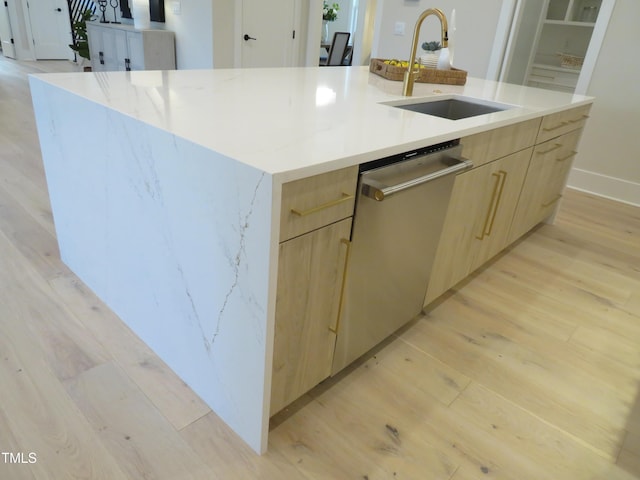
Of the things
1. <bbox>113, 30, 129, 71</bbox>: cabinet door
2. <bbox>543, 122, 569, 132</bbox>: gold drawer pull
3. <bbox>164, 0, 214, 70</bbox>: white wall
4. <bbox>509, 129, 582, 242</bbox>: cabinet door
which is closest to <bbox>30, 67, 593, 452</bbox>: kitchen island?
<bbox>543, 122, 569, 132</bbox>: gold drawer pull

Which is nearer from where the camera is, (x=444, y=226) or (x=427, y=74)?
(x=444, y=226)

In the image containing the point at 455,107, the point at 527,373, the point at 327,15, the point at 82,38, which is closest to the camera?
the point at 527,373

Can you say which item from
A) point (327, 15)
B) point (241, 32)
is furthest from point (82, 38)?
point (327, 15)

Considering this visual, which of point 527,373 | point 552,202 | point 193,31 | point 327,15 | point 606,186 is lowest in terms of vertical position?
point 527,373

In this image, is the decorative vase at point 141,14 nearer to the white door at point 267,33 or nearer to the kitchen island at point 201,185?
the white door at point 267,33

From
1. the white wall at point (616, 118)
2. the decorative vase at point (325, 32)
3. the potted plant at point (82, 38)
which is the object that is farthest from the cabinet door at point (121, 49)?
the decorative vase at point (325, 32)

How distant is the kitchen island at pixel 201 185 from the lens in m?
1.09

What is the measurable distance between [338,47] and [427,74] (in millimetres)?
4755

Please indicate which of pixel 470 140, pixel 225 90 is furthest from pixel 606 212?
pixel 225 90

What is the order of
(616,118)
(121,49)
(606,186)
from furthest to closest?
1. (121,49)
2. (606,186)
3. (616,118)

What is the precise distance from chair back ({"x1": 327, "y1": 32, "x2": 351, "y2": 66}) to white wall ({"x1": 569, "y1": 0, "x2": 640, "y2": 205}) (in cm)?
390

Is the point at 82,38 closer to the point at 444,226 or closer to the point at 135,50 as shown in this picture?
the point at 135,50

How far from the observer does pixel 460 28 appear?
4059 millimetres

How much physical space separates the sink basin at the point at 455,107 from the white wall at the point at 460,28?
1.99 metres
